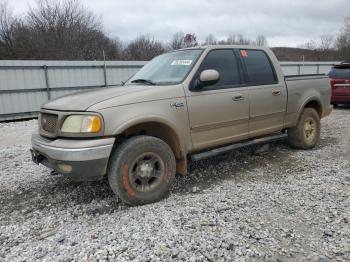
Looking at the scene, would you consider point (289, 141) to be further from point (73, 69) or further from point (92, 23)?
point (92, 23)

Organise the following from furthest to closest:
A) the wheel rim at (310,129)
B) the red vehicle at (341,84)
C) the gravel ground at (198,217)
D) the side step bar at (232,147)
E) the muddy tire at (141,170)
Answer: the red vehicle at (341,84), the wheel rim at (310,129), the side step bar at (232,147), the muddy tire at (141,170), the gravel ground at (198,217)

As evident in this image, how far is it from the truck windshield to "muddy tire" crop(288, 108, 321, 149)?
102 inches

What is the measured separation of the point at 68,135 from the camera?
11.6 feet

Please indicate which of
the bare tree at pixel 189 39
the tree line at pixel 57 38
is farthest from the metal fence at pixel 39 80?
the bare tree at pixel 189 39

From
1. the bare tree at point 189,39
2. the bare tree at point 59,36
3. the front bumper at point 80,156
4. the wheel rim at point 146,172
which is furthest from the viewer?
the bare tree at point 189,39

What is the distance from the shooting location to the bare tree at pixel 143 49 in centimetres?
3039

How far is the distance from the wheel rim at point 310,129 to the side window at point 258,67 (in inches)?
52.8

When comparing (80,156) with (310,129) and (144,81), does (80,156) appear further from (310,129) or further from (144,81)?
(310,129)

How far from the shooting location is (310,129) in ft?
20.6

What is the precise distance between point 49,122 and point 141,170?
4.02 ft

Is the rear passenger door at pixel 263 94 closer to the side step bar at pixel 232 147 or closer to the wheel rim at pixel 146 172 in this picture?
the side step bar at pixel 232 147

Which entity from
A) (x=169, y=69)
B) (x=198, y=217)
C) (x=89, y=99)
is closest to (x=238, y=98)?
(x=169, y=69)

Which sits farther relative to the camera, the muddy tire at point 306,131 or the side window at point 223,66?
the muddy tire at point 306,131

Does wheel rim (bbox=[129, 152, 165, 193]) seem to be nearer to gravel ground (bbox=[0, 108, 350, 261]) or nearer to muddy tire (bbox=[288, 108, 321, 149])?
gravel ground (bbox=[0, 108, 350, 261])
